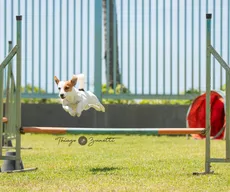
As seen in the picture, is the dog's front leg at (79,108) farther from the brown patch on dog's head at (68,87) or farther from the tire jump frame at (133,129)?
the tire jump frame at (133,129)

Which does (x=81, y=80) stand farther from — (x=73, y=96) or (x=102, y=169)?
(x=102, y=169)

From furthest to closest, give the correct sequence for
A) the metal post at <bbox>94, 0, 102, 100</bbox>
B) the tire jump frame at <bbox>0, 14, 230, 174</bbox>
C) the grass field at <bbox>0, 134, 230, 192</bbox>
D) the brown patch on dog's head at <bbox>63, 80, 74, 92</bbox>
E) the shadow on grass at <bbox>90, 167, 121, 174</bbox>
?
the metal post at <bbox>94, 0, 102, 100</bbox>
the brown patch on dog's head at <bbox>63, 80, 74, 92</bbox>
the shadow on grass at <bbox>90, 167, 121, 174</bbox>
the tire jump frame at <bbox>0, 14, 230, 174</bbox>
the grass field at <bbox>0, 134, 230, 192</bbox>

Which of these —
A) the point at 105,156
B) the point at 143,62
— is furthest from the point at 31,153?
the point at 143,62

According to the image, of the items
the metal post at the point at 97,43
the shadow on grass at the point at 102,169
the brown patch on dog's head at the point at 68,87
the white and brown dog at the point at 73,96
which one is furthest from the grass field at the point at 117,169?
the metal post at the point at 97,43

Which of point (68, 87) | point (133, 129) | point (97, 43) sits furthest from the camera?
point (97, 43)

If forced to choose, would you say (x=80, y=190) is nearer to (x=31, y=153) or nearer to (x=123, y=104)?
(x=31, y=153)

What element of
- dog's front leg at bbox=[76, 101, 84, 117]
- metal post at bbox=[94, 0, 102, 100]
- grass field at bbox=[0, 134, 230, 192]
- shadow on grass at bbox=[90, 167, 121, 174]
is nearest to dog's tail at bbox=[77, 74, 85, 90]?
dog's front leg at bbox=[76, 101, 84, 117]

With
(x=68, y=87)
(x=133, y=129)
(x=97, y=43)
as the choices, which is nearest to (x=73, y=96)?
(x=68, y=87)

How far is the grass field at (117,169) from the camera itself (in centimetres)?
462

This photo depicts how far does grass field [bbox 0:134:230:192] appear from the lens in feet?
15.2

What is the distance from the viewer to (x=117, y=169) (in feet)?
18.3

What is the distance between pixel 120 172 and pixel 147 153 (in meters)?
1.74

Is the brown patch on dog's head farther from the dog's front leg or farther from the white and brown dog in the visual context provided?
the dog's front leg

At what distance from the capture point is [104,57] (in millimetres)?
11000
